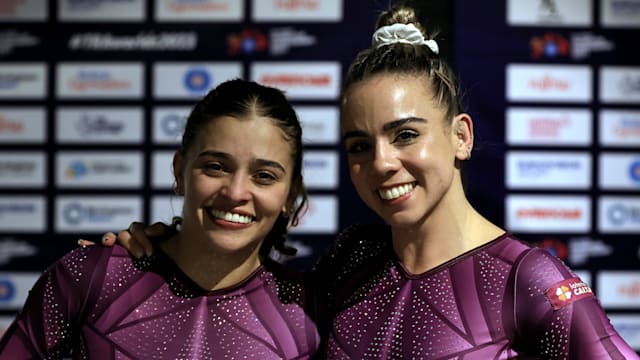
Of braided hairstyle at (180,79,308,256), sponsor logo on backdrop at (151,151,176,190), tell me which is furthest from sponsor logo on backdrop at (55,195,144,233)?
braided hairstyle at (180,79,308,256)

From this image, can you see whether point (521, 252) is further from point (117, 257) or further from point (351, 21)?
point (351, 21)

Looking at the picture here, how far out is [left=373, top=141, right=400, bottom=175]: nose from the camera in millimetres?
1283

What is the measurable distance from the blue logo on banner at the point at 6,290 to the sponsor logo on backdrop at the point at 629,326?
279 centimetres

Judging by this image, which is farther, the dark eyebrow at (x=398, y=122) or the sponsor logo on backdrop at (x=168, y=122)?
the sponsor logo on backdrop at (x=168, y=122)

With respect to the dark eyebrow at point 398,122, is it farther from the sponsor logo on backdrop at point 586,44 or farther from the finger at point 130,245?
the sponsor logo on backdrop at point 586,44

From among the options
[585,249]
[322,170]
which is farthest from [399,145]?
[585,249]

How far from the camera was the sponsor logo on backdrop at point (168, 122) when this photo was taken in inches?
121

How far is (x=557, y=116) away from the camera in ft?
9.96

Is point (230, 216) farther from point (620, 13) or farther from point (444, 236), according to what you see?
point (620, 13)

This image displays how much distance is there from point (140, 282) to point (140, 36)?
1.89m

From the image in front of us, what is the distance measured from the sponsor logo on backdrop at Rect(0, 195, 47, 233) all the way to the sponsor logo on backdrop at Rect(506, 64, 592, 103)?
2250mm

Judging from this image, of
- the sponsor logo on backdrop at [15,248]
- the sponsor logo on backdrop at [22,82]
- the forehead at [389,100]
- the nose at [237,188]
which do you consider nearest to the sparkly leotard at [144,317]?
the nose at [237,188]

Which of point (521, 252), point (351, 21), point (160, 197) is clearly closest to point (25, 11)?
point (160, 197)

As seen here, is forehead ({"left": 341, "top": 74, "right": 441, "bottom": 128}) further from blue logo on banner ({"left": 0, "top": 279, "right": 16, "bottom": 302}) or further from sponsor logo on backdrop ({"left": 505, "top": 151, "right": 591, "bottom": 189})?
blue logo on banner ({"left": 0, "top": 279, "right": 16, "bottom": 302})
